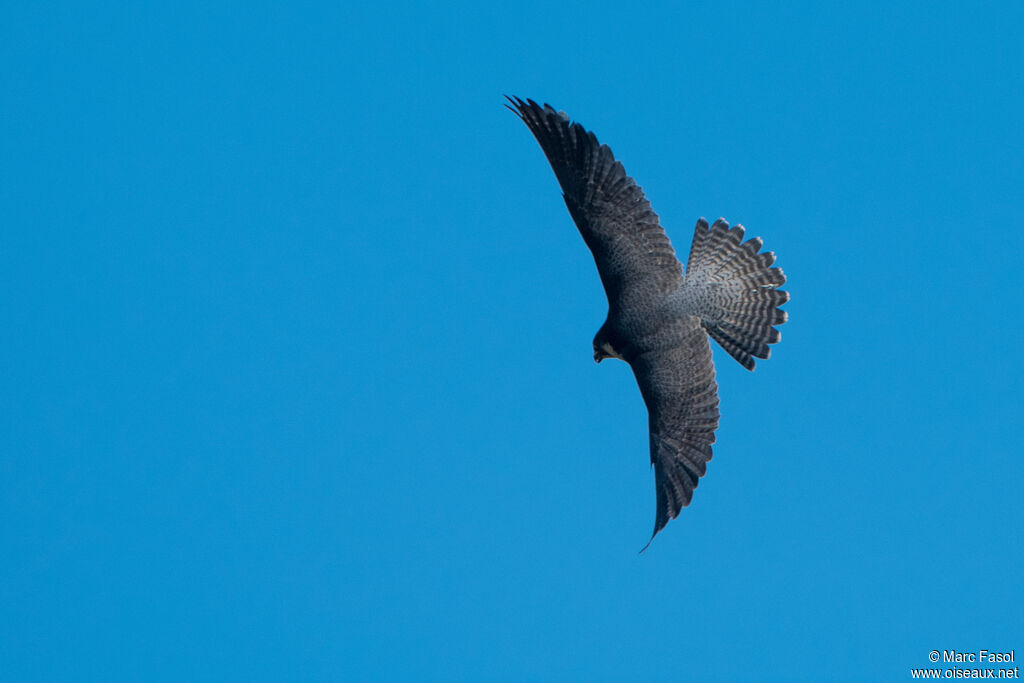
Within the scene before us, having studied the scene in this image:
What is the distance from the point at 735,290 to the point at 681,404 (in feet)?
3.70

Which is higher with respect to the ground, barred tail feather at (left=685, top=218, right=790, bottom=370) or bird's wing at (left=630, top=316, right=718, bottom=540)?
barred tail feather at (left=685, top=218, right=790, bottom=370)

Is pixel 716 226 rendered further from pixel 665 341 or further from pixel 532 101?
pixel 532 101

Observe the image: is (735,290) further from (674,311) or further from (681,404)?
(681,404)

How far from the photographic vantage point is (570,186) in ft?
39.6

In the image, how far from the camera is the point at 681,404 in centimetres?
1263

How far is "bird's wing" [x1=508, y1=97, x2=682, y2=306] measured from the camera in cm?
1182

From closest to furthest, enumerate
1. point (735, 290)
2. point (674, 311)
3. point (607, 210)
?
point (607, 210) < point (674, 311) < point (735, 290)

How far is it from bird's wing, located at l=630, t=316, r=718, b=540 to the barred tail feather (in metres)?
0.21

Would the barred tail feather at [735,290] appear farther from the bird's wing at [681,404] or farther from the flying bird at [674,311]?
the bird's wing at [681,404]

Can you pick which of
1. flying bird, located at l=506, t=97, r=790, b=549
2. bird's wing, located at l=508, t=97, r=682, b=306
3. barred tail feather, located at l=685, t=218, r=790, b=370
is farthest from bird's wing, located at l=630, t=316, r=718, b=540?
bird's wing, located at l=508, t=97, r=682, b=306

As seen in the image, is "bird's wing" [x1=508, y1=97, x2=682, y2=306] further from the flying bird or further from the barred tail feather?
the barred tail feather

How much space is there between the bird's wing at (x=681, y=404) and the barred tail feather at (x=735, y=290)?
0.68 feet

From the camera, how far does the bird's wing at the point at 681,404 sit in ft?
41.0

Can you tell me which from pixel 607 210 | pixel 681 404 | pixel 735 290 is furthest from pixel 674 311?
pixel 607 210
